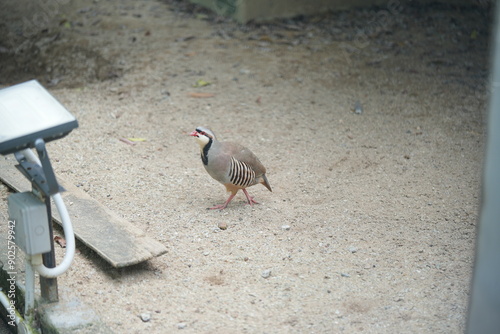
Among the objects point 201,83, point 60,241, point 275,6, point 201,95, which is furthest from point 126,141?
point 275,6

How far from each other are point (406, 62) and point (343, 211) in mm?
3256

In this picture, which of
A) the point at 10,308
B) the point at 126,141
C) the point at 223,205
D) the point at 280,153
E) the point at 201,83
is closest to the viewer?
the point at 10,308

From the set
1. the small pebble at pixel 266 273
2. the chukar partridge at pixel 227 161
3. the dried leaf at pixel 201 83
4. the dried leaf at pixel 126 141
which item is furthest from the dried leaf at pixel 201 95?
the small pebble at pixel 266 273

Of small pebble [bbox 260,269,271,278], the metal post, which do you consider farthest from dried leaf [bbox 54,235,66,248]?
small pebble [bbox 260,269,271,278]

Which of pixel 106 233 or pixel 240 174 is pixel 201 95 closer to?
pixel 240 174

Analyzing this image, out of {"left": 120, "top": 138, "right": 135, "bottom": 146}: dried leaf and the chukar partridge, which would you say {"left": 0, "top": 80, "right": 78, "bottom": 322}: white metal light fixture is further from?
{"left": 120, "top": 138, "right": 135, "bottom": 146}: dried leaf

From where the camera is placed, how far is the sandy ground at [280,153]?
Result: 3.31 m

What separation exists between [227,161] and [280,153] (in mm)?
1140

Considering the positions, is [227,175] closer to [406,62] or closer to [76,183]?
[76,183]

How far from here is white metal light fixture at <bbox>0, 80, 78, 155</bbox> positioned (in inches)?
105

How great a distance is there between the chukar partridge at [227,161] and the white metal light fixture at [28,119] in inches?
53.4

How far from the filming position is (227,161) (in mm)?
4086

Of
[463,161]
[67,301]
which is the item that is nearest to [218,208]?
[67,301]

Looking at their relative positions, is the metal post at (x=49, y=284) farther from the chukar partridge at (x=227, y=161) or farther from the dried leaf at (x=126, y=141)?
the dried leaf at (x=126, y=141)
